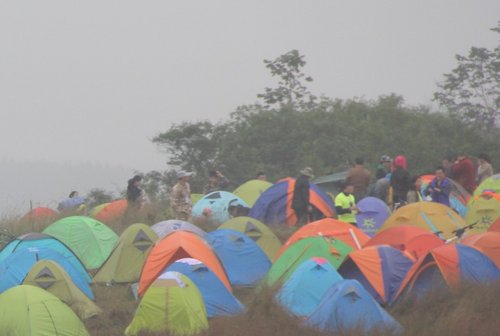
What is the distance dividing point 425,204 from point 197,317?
5821 millimetres

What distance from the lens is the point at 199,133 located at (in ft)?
118

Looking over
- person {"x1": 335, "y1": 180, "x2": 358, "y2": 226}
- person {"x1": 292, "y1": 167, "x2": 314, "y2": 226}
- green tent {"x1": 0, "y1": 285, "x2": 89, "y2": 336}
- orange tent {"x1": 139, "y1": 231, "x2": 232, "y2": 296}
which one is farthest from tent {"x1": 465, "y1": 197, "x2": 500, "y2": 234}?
green tent {"x1": 0, "y1": 285, "x2": 89, "y2": 336}

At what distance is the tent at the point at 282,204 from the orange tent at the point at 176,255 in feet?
15.0

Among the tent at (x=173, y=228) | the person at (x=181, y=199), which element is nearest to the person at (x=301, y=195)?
the person at (x=181, y=199)

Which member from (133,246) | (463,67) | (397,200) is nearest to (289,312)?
(133,246)

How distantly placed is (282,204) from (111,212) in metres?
4.27

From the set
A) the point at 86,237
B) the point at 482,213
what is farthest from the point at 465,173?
the point at 86,237

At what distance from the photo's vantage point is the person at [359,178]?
827 inches

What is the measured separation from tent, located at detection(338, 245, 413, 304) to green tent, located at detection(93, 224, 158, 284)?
4.09m

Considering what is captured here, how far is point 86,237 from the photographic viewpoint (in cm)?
2047

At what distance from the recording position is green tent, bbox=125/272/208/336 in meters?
14.1

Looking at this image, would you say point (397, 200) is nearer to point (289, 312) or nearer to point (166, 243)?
point (166, 243)

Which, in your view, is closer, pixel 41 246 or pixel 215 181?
pixel 41 246

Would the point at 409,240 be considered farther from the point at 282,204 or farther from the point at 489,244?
the point at 282,204
